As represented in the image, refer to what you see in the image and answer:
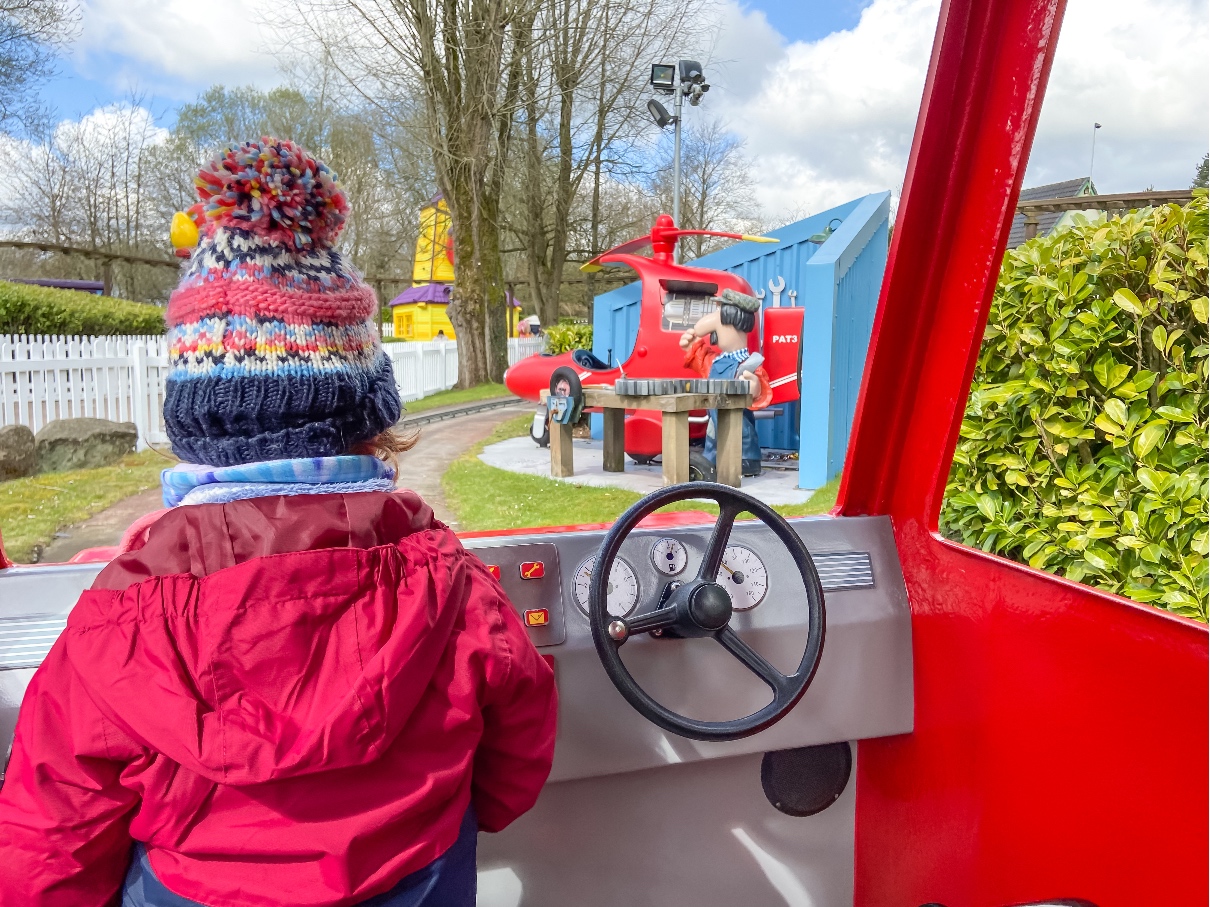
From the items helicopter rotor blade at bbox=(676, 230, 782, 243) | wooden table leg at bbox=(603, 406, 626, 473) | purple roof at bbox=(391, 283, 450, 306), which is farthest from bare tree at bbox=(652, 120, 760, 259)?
wooden table leg at bbox=(603, 406, 626, 473)

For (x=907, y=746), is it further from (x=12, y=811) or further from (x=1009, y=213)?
(x=12, y=811)

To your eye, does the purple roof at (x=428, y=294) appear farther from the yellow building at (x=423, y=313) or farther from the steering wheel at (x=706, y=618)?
the steering wheel at (x=706, y=618)

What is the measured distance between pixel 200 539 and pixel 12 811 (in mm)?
345

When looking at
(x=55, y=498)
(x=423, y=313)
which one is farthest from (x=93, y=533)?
(x=423, y=313)

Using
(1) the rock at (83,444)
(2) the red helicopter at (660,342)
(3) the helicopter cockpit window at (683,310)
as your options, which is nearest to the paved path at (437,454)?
(2) the red helicopter at (660,342)

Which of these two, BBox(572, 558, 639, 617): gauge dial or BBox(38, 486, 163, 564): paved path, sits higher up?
BBox(38, 486, 163, 564): paved path

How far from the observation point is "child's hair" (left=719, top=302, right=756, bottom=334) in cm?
285

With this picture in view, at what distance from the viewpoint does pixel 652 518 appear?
1860 millimetres

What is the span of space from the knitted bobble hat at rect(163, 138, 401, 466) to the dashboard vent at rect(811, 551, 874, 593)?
3.26 ft

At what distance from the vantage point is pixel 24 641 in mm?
1342

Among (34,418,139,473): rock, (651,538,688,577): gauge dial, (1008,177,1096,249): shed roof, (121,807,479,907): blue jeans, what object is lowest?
(121,807,479,907): blue jeans

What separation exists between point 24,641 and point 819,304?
5.99 feet

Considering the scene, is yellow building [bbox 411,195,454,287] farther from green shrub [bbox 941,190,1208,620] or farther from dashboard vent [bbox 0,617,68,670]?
green shrub [bbox 941,190,1208,620]

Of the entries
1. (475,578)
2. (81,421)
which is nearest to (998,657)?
(475,578)
